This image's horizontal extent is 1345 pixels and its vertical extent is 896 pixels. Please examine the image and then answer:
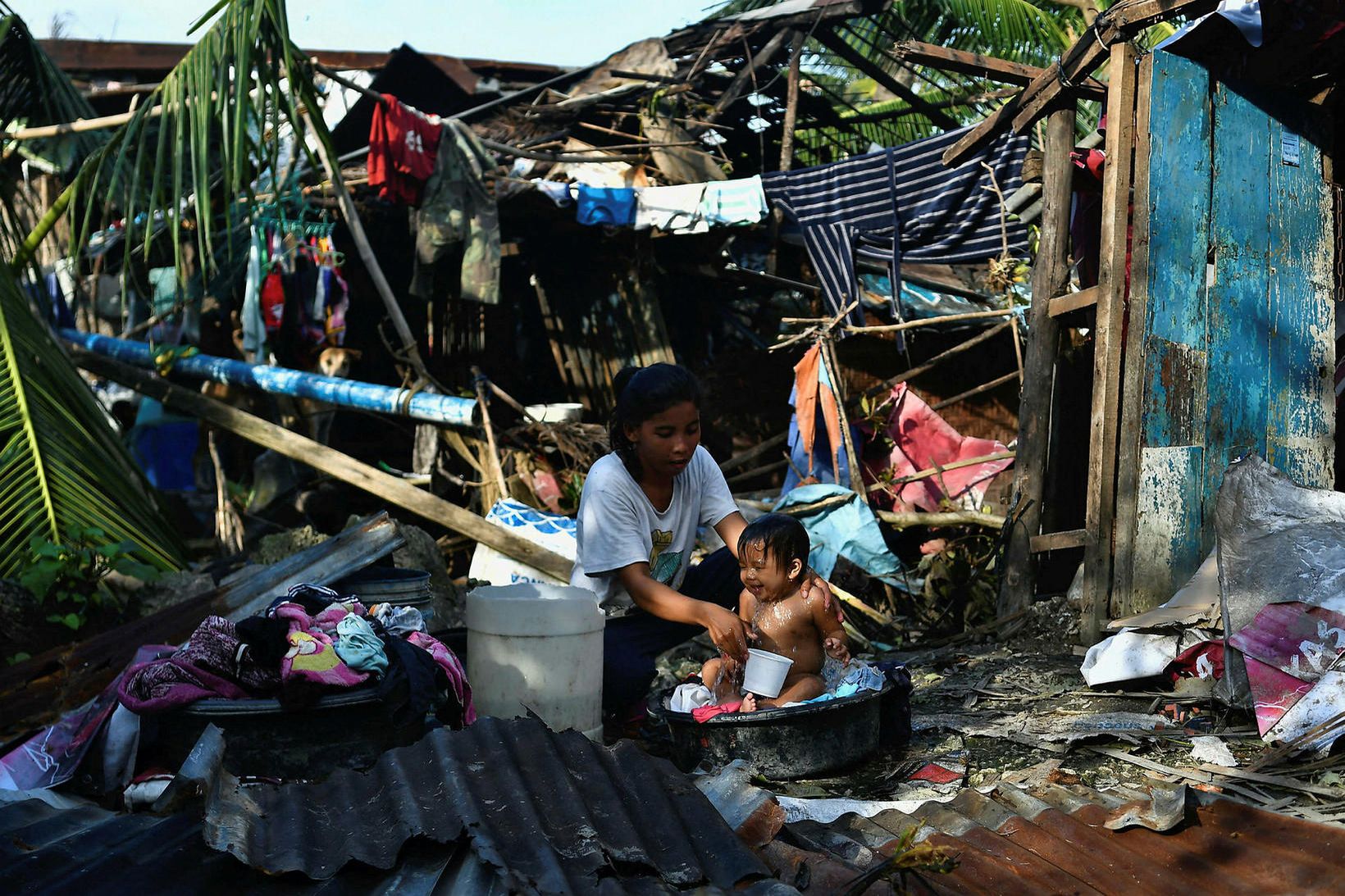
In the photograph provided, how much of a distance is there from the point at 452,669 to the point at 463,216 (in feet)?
18.8

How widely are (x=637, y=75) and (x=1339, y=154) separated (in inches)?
245

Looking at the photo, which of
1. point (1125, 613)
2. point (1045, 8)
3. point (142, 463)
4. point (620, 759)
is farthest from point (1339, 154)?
point (142, 463)

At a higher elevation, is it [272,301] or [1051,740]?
[272,301]

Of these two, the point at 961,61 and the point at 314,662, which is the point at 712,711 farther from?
the point at 961,61

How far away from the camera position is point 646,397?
3906mm

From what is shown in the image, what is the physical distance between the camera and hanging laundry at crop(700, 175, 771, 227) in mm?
9273

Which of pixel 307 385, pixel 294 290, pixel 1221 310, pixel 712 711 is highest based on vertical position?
pixel 294 290

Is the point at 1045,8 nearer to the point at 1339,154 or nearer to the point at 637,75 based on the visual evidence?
the point at 637,75

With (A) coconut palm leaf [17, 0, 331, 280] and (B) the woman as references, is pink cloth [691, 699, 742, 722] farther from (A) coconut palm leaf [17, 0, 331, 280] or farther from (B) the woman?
(A) coconut palm leaf [17, 0, 331, 280]

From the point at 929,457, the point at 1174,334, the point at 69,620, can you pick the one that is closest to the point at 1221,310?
the point at 1174,334

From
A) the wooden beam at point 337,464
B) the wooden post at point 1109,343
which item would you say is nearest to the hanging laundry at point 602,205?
the wooden beam at point 337,464

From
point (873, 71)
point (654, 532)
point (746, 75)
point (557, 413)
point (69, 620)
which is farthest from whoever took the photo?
point (873, 71)

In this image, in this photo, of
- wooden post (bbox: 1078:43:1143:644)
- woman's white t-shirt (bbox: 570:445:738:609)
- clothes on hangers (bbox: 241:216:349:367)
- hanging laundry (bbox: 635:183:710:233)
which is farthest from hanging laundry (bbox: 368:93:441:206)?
wooden post (bbox: 1078:43:1143:644)

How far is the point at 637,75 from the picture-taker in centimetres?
1030
